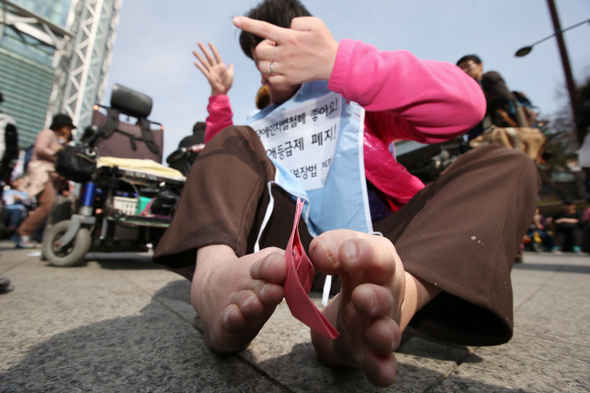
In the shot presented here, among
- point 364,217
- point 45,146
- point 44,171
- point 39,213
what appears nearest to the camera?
point 364,217

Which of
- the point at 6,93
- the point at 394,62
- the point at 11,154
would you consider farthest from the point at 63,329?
the point at 6,93

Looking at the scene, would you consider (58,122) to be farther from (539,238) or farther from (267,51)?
(539,238)

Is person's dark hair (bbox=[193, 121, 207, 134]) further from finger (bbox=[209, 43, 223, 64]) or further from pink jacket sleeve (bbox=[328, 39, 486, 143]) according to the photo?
pink jacket sleeve (bbox=[328, 39, 486, 143])

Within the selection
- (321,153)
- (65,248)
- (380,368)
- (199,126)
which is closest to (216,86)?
(321,153)

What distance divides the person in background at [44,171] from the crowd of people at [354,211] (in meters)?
3.16

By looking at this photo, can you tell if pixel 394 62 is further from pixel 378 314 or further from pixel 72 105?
pixel 72 105

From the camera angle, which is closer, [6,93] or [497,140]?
[497,140]

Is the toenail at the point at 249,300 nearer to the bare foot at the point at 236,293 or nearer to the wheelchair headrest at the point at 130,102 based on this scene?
the bare foot at the point at 236,293

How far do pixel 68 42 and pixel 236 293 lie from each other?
1335cm

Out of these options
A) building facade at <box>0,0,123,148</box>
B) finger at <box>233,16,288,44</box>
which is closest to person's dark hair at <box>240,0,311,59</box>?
finger at <box>233,16,288,44</box>

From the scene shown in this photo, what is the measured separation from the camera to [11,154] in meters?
1.94

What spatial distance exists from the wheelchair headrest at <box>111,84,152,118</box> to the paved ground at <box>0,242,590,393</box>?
2.72m

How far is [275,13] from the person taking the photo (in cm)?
124

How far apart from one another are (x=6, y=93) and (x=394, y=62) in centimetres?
1803
